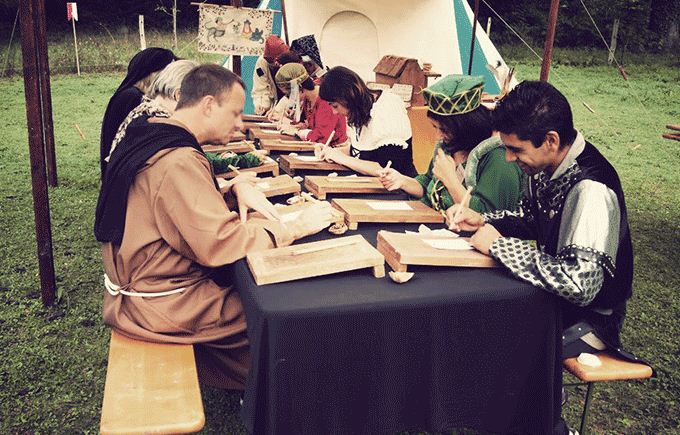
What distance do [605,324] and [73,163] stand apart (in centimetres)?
650

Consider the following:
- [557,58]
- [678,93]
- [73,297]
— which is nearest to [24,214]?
[73,297]

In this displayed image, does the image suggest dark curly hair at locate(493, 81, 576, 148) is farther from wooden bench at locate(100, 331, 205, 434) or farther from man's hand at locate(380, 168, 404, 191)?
wooden bench at locate(100, 331, 205, 434)

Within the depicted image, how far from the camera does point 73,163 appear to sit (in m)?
6.96

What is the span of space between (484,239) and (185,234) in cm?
97

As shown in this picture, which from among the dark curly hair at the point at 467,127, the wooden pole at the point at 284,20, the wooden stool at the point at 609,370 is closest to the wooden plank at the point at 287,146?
the dark curly hair at the point at 467,127

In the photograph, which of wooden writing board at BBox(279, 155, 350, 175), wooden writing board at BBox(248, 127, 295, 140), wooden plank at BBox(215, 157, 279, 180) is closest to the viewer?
wooden plank at BBox(215, 157, 279, 180)

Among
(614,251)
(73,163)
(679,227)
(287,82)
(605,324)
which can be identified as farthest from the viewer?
(73,163)

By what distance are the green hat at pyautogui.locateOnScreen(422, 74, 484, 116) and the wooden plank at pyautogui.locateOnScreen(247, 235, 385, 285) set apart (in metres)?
0.97

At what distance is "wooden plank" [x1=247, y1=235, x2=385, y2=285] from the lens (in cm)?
172

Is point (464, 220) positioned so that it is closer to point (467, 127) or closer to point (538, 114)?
point (538, 114)

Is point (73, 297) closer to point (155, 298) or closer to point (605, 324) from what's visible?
point (155, 298)

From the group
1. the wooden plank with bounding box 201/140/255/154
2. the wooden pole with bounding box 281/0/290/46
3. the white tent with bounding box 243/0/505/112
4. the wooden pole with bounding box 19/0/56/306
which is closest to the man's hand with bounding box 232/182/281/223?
the wooden plank with bounding box 201/140/255/154

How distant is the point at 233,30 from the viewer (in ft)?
15.7

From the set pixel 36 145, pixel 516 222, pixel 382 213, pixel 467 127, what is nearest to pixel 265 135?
pixel 36 145
